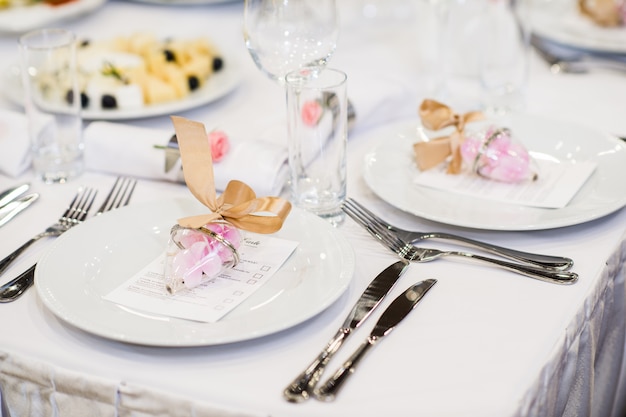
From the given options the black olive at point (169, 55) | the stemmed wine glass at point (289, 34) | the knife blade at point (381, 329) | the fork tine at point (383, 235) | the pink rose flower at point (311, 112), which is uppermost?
the stemmed wine glass at point (289, 34)

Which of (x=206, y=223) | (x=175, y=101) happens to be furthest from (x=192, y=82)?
(x=206, y=223)

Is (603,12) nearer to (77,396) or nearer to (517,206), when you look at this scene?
(517,206)

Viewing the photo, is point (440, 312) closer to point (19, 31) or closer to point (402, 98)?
point (402, 98)

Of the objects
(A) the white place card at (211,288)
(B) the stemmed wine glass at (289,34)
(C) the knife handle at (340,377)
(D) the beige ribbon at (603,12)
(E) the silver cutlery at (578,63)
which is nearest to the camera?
(C) the knife handle at (340,377)

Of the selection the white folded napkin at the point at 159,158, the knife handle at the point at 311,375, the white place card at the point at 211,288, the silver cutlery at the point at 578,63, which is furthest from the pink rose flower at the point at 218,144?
the silver cutlery at the point at 578,63

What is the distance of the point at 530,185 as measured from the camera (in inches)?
42.3

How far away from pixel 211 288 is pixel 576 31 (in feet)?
3.88

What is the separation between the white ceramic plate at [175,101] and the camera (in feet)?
4.38

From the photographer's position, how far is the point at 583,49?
1656 mm

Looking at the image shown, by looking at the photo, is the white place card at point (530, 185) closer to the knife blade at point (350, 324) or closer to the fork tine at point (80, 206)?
the knife blade at point (350, 324)

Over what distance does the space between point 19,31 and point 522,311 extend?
4.78 ft

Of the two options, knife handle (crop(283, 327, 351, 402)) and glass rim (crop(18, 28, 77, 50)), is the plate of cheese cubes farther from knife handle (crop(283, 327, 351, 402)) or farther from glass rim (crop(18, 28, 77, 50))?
knife handle (crop(283, 327, 351, 402))

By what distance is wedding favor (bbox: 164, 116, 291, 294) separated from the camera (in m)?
0.84

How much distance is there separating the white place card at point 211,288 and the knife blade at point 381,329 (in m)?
0.14
